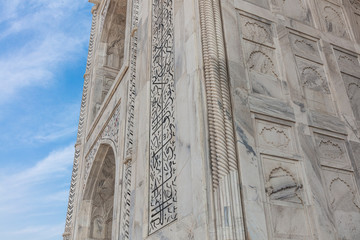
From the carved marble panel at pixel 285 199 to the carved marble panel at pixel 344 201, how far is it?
1.17 feet

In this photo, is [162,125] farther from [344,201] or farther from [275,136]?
[344,201]

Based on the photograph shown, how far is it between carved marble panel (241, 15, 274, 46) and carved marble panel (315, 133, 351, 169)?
110 cm

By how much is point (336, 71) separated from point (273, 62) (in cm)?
91

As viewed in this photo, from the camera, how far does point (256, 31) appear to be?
3799mm

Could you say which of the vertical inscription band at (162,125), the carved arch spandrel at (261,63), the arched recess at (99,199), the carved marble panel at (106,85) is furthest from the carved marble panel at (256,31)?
the carved marble panel at (106,85)

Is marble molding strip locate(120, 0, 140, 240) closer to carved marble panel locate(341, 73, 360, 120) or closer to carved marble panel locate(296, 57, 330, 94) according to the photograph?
carved marble panel locate(296, 57, 330, 94)

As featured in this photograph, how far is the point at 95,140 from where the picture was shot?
6.75m

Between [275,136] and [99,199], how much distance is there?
14.0 ft

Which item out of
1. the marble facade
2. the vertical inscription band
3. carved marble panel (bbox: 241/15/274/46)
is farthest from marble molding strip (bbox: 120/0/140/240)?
carved marble panel (bbox: 241/15/274/46)

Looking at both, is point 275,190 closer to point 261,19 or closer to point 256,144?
point 256,144

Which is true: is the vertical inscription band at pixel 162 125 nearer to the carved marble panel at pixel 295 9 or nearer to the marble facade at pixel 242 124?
the marble facade at pixel 242 124

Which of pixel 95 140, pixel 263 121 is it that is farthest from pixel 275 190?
pixel 95 140

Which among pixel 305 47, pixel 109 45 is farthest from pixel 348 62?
pixel 109 45

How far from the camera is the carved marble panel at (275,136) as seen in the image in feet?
10.0
